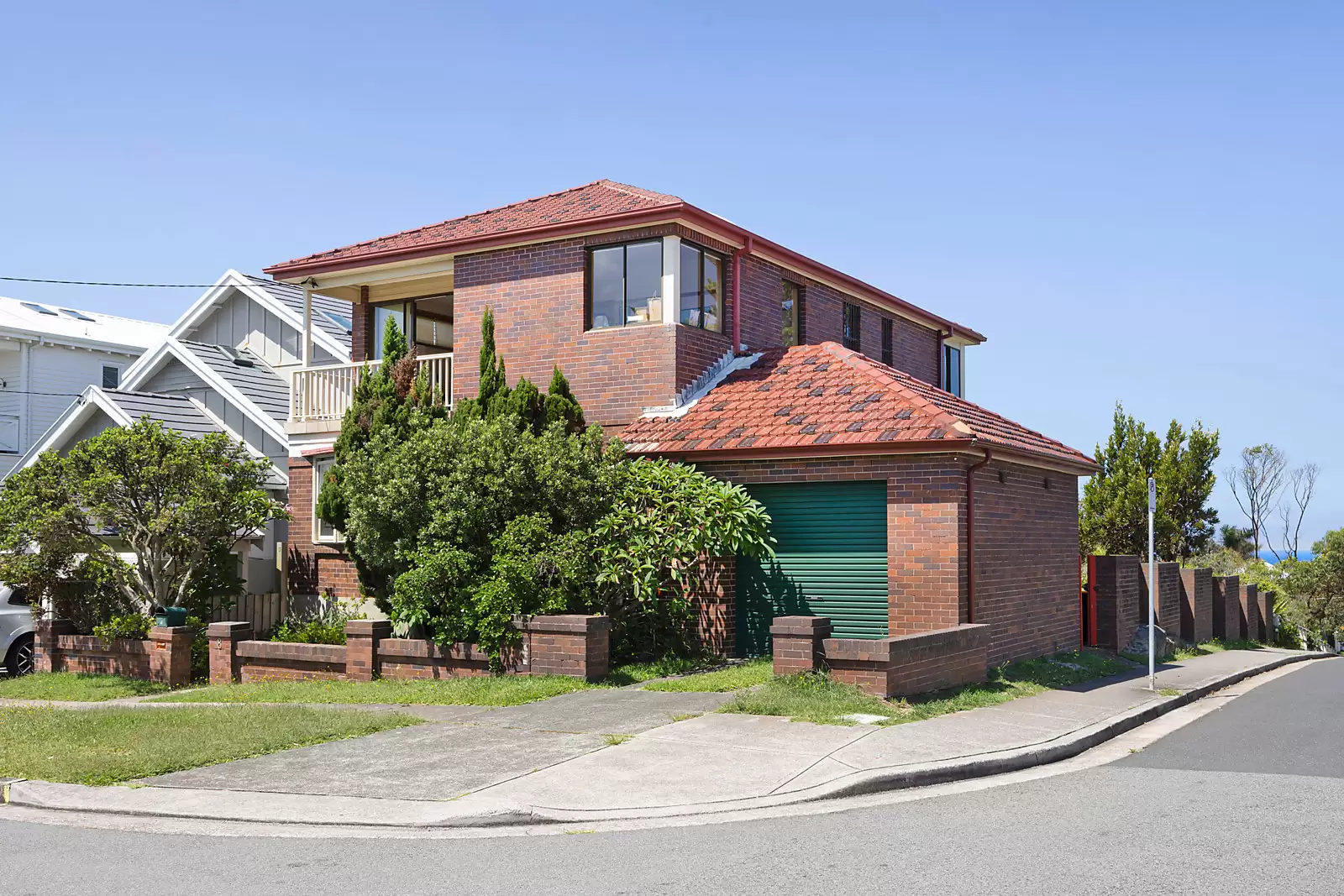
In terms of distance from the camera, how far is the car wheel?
1852cm

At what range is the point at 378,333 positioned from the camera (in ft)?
74.5

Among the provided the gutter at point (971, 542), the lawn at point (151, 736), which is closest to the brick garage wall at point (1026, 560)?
the gutter at point (971, 542)

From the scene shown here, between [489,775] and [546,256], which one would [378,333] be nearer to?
[546,256]

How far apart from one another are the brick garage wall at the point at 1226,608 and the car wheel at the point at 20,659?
25.5 m

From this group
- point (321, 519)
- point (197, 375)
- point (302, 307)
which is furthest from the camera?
point (302, 307)

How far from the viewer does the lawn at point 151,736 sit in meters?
9.70

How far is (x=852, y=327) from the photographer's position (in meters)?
23.1

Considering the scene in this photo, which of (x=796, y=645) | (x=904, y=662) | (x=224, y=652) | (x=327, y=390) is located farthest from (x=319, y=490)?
(x=904, y=662)

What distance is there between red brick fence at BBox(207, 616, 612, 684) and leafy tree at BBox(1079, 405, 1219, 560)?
957 inches

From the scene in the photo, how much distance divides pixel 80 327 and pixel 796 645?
30875mm

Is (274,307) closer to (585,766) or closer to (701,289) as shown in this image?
(701,289)

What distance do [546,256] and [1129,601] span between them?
37.4ft

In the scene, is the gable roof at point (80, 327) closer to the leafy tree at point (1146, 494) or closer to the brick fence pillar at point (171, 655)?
the brick fence pillar at point (171, 655)

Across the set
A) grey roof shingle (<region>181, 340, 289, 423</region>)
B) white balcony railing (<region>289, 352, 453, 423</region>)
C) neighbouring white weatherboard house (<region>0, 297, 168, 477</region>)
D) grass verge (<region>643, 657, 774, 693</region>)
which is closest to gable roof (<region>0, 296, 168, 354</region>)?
neighbouring white weatherboard house (<region>0, 297, 168, 477</region>)
